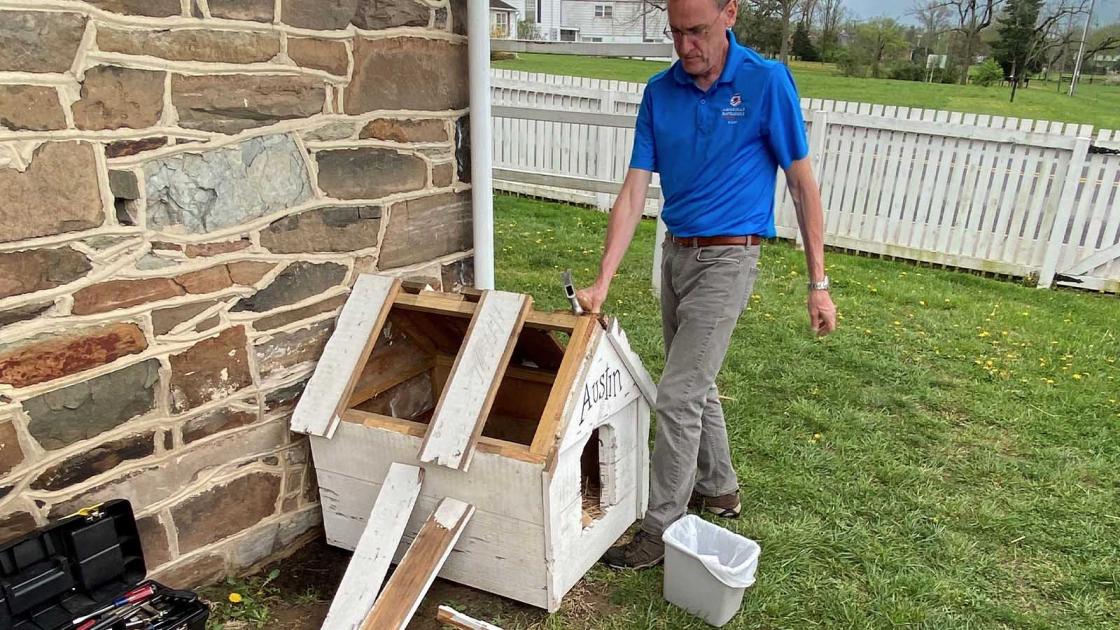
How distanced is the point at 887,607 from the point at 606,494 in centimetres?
111

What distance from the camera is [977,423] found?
427 centimetres

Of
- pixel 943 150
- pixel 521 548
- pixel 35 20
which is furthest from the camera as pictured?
pixel 943 150

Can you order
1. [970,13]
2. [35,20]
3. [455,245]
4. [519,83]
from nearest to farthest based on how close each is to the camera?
[35,20] → [455,245] → [519,83] → [970,13]

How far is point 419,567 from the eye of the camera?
8.08 ft

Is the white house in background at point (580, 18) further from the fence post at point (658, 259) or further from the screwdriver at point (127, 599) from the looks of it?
the screwdriver at point (127, 599)

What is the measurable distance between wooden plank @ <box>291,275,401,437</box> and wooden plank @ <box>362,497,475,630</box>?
548 mm

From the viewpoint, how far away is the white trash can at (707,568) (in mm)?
2557

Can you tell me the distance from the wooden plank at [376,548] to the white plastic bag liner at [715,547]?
932 mm

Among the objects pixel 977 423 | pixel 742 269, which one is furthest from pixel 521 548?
pixel 977 423

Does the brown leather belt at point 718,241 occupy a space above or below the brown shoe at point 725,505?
above

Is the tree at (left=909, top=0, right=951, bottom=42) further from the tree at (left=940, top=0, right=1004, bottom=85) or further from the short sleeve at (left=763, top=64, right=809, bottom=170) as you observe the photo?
the short sleeve at (left=763, top=64, right=809, bottom=170)

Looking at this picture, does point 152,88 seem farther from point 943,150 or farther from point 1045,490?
point 943,150

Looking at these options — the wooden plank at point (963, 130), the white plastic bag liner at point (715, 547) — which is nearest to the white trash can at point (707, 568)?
the white plastic bag liner at point (715, 547)

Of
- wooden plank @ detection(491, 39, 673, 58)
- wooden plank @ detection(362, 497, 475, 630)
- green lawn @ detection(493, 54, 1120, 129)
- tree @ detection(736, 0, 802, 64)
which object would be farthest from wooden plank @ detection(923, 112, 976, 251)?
tree @ detection(736, 0, 802, 64)
